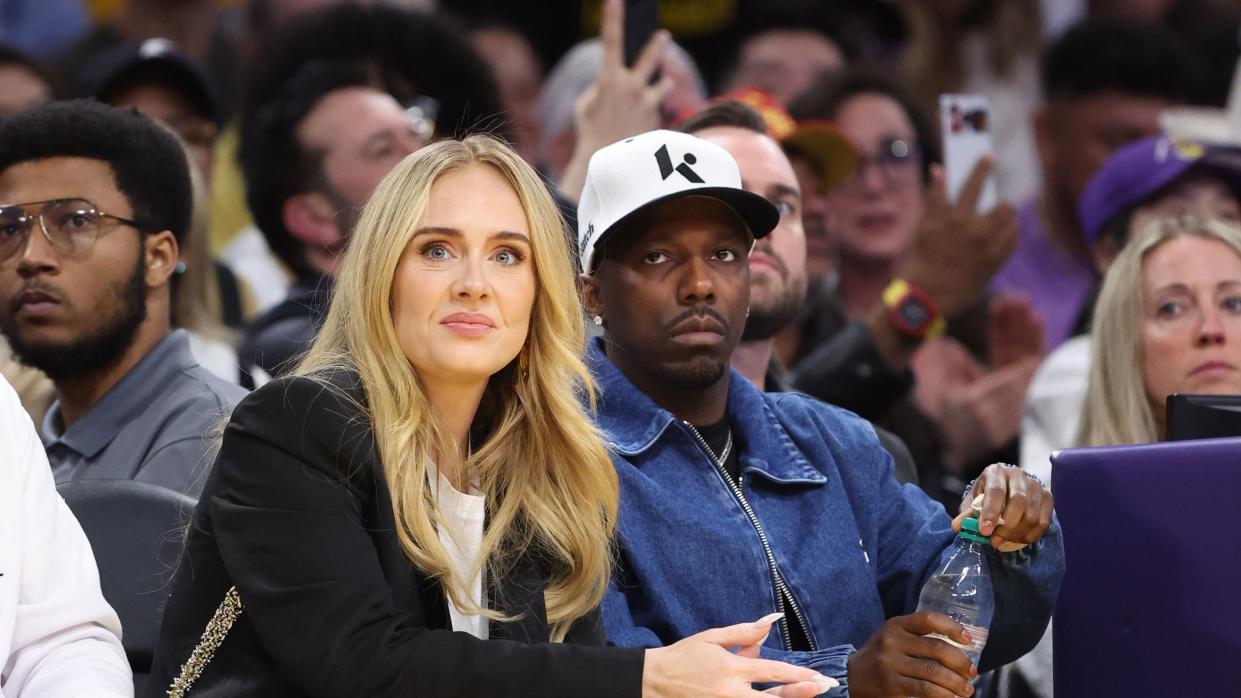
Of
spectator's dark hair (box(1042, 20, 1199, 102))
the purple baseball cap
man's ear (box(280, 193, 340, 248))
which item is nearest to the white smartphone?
the purple baseball cap

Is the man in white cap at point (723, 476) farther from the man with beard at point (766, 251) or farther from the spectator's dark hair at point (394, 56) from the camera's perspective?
the spectator's dark hair at point (394, 56)

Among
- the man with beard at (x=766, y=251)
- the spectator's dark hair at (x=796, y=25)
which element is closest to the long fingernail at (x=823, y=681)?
the man with beard at (x=766, y=251)

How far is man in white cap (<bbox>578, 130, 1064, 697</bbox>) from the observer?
346cm

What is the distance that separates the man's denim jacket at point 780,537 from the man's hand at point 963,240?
1881 mm

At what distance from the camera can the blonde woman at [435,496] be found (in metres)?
2.91

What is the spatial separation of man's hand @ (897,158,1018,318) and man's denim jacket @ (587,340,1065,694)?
188 centimetres

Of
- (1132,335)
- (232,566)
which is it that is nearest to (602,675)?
(232,566)

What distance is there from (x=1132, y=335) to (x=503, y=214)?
82.2 inches

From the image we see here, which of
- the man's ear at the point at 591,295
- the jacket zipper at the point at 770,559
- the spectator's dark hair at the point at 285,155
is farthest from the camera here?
the spectator's dark hair at the point at 285,155

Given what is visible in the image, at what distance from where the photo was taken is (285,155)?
6223 mm

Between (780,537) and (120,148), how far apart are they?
1.81m

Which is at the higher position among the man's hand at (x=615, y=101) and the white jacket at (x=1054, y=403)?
the man's hand at (x=615, y=101)

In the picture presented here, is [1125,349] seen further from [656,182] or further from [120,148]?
[120,148]

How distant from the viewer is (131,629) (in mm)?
3379
